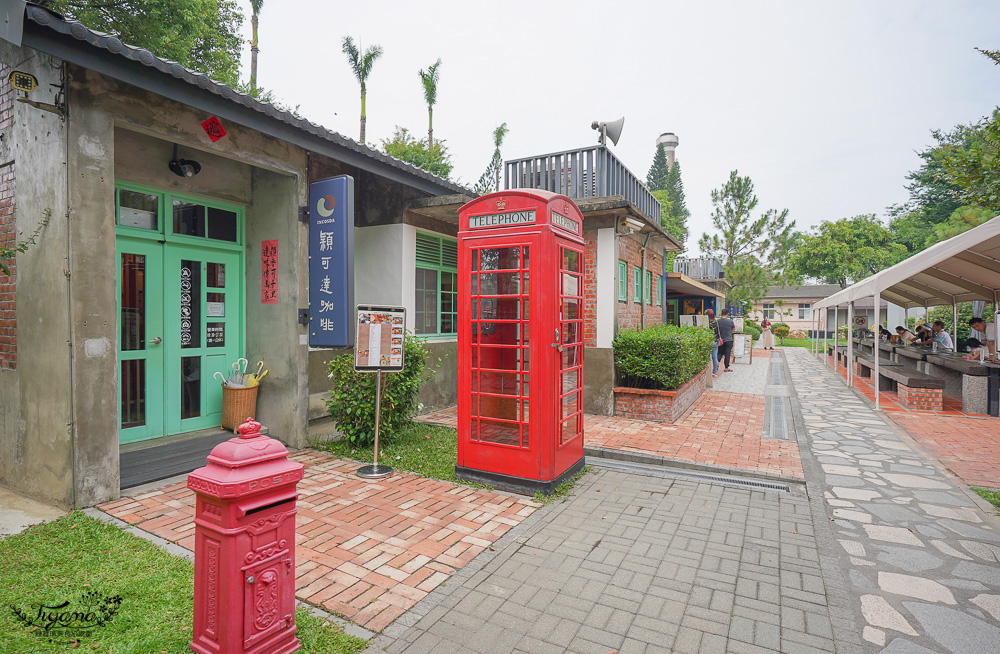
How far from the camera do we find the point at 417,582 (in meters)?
3.24

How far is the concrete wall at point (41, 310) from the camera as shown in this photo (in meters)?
4.11

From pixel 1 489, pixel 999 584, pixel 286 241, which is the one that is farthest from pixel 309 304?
pixel 999 584

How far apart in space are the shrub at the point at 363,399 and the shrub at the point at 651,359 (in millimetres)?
3714

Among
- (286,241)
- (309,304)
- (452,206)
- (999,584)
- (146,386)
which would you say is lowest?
(999,584)

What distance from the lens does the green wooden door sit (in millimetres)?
5453

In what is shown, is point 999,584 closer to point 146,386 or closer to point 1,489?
point 146,386

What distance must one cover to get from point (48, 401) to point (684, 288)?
62.2 feet

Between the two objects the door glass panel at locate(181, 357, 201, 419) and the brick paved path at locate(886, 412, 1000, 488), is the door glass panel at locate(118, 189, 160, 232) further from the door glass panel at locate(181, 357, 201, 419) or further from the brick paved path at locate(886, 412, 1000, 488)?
the brick paved path at locate(886, 412, 1000, 488)

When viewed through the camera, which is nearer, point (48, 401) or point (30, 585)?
point (30, 585)

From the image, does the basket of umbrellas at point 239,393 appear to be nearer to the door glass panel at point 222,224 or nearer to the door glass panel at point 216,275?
the door glass panel at point 216,275

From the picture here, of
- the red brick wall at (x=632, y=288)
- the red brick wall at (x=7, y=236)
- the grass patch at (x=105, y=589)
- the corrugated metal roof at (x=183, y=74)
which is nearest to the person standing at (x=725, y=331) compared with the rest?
the red brick wall at (x=632, y=288)

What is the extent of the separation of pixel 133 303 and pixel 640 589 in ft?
18.9

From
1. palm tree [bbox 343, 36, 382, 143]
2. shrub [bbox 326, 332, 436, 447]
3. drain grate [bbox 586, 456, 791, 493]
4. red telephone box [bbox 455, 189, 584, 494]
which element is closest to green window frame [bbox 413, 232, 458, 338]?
shrub [bbox 326, 332, 436, 447]

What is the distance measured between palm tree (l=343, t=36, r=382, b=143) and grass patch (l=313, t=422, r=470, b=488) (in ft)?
67.9
